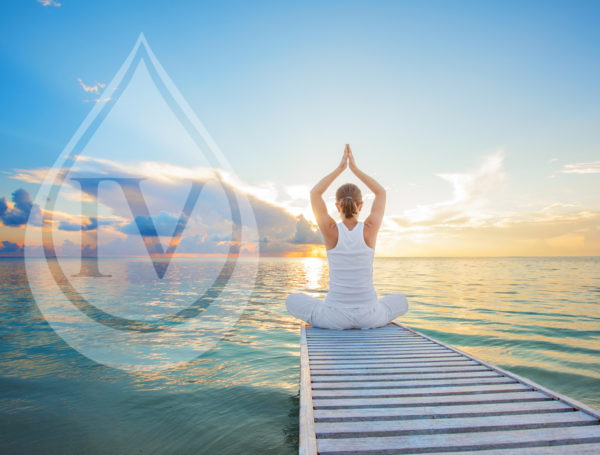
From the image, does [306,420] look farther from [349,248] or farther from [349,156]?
[349,156]

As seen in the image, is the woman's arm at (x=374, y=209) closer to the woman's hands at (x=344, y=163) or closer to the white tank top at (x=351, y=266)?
the white tank top at (x=351, y=266)

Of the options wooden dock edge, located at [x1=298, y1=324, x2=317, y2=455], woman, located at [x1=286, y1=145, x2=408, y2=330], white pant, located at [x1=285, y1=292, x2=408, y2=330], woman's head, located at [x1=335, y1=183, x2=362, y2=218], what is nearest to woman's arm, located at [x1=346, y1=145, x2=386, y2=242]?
woman, located at [x1=286, y1=145, x2=408, y2=330]

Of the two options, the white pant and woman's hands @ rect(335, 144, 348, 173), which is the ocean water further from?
woman's hands @ rect(335, 144, 348, 173)

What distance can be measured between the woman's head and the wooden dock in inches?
90.2

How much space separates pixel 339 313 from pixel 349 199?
7.31ft

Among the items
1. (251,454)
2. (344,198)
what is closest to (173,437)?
(251,454)

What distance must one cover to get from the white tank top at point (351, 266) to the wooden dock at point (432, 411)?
57.1 inches

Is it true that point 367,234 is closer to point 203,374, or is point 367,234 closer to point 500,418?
point 500,418

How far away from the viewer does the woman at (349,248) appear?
580 cm

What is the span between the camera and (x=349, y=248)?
590 cm

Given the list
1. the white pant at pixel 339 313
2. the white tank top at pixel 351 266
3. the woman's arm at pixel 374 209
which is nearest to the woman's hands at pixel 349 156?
the woman's arm at pixel 374 209

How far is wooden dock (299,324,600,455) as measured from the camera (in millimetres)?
2594

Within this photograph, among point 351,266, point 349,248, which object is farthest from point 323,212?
point 351,266

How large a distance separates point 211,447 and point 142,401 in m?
1.92
